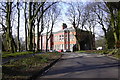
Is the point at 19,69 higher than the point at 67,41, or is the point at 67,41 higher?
the point at 67,41

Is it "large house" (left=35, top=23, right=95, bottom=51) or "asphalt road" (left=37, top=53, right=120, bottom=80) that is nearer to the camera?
"asphalt road" (left=37, top=53, right=120, bottom=80)

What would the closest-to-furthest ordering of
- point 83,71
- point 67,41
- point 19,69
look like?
point 83,71
point 19,69
point 67,41

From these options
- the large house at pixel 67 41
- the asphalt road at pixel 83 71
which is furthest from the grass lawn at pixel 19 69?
the large house at pixel 67 41

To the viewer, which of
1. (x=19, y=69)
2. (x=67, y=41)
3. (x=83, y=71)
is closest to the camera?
(x=83, y=71)

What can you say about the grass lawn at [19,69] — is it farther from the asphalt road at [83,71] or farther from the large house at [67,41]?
the large house at [67,41]

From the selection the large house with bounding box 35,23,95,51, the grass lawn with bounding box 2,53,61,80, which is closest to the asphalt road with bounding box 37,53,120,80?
the grass lawn with bounding box 2,53,61,80

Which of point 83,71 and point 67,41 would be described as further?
point 67,41

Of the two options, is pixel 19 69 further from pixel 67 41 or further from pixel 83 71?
pixel 67 41

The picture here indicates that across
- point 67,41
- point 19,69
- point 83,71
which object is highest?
point 67,41

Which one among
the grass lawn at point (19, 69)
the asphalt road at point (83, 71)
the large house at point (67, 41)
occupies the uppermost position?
the large house at point (67, 41)

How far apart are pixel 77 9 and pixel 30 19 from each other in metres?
35.7

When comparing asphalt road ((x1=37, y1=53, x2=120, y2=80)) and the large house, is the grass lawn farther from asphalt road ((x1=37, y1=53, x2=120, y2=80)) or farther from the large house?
the large house

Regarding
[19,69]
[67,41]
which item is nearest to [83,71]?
[19,69]

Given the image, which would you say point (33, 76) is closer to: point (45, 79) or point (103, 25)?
point (45, 79)
